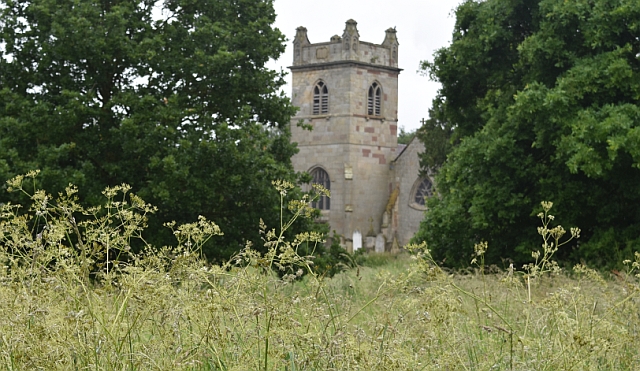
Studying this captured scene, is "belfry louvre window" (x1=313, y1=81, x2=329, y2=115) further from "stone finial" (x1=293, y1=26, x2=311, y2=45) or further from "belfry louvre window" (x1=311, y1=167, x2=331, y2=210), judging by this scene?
"belfry louvre window" (x1=311, y1=167, x2=331, y2=210)

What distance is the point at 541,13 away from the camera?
758 inches

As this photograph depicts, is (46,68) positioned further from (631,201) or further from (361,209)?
(361,209)

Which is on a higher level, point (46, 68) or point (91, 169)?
point (46, 68)

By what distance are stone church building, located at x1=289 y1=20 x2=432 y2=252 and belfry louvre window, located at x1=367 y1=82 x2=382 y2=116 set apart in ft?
0.19

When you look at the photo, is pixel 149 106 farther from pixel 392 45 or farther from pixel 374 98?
pixel 392 45

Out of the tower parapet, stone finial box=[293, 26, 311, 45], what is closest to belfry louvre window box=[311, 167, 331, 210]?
the tower parapet

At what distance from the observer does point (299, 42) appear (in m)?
49.8

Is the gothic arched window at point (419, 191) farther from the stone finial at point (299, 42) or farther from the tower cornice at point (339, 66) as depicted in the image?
the stone finial at point (299, 42)

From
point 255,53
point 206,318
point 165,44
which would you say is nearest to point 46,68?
point 165,44

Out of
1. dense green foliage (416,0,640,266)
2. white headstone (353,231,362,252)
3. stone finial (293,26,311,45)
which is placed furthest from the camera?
stone finial (293,26,311,45)

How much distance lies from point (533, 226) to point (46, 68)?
11473 mm

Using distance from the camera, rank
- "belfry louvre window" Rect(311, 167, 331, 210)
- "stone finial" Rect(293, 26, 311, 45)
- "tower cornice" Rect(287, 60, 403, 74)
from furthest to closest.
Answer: "stone finial" Rect(293, 26, 311, 45) < "belfry louvre window" Rect(311, 167, 331, 210) < "tower cornice" Rect(287, 60, 403, 74)

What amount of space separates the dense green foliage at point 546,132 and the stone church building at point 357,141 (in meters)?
27.0

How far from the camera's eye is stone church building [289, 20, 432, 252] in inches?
1901
